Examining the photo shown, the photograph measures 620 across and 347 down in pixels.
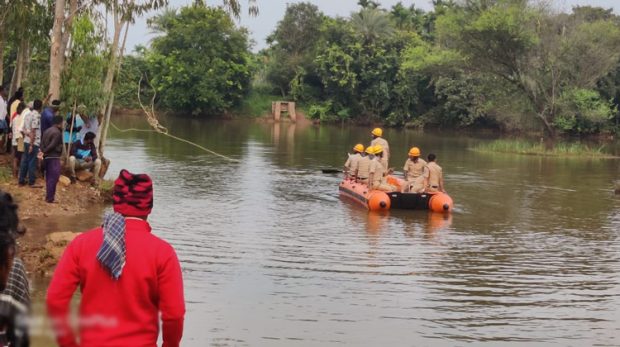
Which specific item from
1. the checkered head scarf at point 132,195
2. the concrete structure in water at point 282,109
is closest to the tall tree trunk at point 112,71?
the checkered head scarf at point 132,195

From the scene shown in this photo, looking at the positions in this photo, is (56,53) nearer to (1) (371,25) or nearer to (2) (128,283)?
(2) (128,283)

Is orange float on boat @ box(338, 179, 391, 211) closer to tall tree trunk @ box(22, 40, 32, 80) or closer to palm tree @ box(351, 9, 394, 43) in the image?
tall tree trunk @ box(22, 40, 32, 80)

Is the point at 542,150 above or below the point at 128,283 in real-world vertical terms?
below

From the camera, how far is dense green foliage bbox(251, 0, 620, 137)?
50438mm

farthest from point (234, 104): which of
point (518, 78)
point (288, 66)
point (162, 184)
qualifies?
point (162, 184)

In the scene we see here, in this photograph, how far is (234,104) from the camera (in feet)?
234

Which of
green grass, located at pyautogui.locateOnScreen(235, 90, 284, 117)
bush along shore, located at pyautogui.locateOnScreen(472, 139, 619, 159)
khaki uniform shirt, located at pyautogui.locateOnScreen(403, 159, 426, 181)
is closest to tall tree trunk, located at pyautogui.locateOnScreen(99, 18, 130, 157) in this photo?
khaki uniform shirt, located at pyautogui.locateOnScreen(403, 159, 426, 181)

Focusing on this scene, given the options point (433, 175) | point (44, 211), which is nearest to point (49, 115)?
point (44, 211)

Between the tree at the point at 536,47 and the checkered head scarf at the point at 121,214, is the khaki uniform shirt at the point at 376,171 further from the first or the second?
the tree at the point at 536,47

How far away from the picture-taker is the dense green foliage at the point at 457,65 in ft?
165

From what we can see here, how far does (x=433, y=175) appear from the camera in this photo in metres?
20.7

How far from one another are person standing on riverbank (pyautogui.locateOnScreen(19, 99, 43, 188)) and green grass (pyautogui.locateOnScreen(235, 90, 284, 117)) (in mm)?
54724

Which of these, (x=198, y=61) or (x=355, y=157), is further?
(x=198, y=61)

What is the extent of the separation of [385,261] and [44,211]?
604cm
